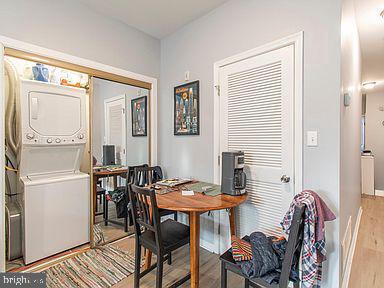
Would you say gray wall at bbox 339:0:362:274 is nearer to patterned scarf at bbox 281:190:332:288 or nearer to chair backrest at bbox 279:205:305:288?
patterned scarf at bbox 281:190:332:288

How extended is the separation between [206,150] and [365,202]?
13.7 ft

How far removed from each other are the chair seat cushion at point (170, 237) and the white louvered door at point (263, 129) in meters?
0.69

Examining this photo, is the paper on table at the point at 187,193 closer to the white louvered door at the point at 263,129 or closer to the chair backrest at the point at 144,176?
the white louvered door at the point at 263,129

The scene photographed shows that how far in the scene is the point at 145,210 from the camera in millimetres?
1640

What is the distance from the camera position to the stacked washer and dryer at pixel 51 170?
7.07 ft

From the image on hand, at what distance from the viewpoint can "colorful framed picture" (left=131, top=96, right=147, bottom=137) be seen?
9.77 ft

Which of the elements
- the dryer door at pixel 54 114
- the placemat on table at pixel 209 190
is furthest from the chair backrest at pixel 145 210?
the dryer door at pixel 54 114

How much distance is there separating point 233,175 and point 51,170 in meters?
2.07

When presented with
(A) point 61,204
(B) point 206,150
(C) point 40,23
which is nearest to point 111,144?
(A) point 61,204

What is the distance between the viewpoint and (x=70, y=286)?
1842mm

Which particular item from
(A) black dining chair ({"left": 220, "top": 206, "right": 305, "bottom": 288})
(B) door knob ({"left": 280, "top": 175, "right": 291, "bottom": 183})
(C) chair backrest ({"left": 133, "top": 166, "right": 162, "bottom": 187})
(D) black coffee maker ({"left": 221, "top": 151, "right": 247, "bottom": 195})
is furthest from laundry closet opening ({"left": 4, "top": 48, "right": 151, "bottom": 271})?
(A) black dining chair ({"left": 220, "top": 206, "right": 305, "bottom": 288})

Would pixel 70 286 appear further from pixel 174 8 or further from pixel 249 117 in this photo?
pixel 174 8

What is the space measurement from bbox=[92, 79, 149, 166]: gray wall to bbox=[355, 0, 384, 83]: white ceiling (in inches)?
107

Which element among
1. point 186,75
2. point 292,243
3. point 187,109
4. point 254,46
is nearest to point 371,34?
point 254,46
